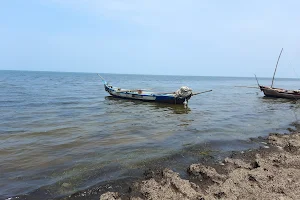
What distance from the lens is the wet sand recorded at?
5.20 meters

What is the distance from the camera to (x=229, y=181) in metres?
5.80

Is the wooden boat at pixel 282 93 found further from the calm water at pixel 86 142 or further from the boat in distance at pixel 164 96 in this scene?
the boat in distance at pixel 164 96

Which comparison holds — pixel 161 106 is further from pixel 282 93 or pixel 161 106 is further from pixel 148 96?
pixel 282 93

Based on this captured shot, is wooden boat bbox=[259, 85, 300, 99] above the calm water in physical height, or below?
above

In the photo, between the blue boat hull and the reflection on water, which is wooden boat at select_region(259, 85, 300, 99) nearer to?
the blue boat hull

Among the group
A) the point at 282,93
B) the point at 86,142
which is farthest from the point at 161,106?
the point at 282,93

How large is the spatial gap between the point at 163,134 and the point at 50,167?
5563 mm

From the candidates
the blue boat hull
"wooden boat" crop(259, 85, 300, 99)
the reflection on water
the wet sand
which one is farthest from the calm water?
"wooden boat" crop(259, 85, 300, 99)

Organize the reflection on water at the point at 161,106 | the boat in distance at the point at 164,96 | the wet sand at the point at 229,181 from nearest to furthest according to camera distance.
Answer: the wet sand at the point at 229,181 → the reflection on water at the point at 161,106 → the boat in distance at the point at 164,96

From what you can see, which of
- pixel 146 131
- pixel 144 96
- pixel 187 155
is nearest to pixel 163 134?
pixel 146 131

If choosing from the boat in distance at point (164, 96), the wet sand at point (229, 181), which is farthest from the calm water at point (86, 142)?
the boat in distance at point (164, 96)

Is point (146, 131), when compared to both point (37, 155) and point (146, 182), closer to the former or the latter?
point (37, 155)

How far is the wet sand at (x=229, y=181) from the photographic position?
5195 millimetres

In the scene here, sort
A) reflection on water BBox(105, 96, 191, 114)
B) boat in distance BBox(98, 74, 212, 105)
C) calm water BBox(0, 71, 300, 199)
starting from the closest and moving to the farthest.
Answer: calm water BBox(0, 71, 300, 199)
reflection on water BBox(105, 96, 191, 114)
boat in distance BBox(98, 74, 212, 105)
